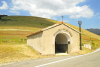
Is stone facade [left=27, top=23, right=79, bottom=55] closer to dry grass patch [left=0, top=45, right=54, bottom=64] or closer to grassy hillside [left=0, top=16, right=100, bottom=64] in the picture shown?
dry grass patch [left=0, top=45, right=54, bottom=64]

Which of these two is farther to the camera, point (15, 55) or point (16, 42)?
point (16, 42)

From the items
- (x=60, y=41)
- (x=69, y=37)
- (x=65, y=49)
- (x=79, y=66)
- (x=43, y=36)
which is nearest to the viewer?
(x=79, y=66)

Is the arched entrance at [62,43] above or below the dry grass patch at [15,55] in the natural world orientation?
above

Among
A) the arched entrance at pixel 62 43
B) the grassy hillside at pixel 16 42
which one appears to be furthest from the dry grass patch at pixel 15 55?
the arched entrance at pixel 62 43

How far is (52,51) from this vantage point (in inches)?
484

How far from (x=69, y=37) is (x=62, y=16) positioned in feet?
11.0

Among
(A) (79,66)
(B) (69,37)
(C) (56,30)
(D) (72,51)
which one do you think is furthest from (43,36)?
(A) (79,66)

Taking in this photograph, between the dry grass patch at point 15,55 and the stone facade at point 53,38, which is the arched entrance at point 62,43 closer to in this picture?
the stone facade at point 53,38

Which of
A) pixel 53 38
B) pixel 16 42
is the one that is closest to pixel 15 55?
pixel 53 38

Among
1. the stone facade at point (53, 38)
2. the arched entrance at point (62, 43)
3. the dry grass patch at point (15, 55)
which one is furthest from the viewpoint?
the arched entrance at point (62, 43)

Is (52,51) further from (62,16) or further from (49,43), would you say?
(62,16)

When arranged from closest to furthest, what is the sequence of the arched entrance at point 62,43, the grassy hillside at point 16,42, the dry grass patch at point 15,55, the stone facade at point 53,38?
the dry grass patch at point 15,55 → the grassy hillside at point 16,42 → the stone facade at point 53,38 → the arched entrance at point 62,43

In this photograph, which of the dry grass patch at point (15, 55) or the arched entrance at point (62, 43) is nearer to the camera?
the dry grass patch at point (15, 55)

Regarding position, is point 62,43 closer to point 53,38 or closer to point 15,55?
point 53,38
